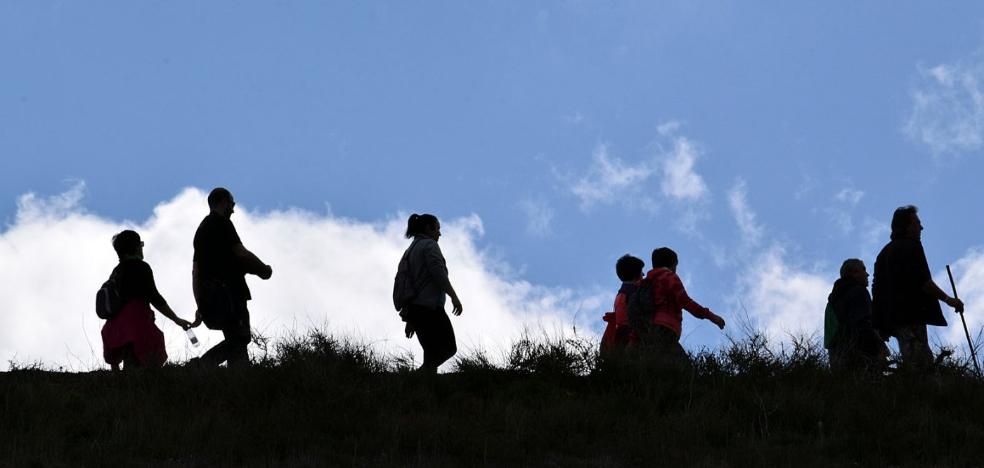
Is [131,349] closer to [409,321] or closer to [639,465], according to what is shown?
[409,321]

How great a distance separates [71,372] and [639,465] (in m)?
4.73

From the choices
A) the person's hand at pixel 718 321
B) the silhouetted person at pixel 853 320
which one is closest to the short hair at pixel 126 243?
the person's hand at pixel 718 321

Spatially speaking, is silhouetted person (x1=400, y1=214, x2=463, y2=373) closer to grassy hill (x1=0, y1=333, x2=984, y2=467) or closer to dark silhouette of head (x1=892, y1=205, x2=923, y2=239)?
grassy hill (x1=0, y1=333, x2=984, y2=467)

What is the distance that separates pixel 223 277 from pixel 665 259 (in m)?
3.62

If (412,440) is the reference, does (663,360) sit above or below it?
above

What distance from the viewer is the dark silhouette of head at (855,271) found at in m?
11.3

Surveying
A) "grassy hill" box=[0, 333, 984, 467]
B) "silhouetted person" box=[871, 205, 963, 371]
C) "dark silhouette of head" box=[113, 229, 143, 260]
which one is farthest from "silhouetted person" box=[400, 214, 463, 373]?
"silhouetted person" box=[871, 205, 963, 371]

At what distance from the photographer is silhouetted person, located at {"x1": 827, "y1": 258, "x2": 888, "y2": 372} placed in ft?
35.3

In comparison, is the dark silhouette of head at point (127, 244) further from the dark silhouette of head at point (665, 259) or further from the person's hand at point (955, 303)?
the person's hand at point (955, 303)

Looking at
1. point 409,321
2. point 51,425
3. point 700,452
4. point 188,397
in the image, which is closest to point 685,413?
point 700,452

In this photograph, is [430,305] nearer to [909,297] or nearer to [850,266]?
[850,266]

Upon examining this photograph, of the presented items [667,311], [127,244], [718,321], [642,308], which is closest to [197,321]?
[127,244]

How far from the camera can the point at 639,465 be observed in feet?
26.9

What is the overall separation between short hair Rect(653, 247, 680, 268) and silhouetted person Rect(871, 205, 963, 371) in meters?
1.75
